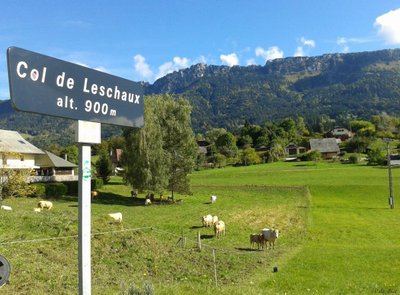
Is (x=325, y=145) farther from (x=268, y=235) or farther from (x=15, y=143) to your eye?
(x=268, y=235)

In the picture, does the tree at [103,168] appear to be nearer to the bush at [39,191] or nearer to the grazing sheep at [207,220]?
the bush at [39,191]

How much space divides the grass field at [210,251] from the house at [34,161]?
34.8ft

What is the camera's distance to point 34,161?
51.5 metres

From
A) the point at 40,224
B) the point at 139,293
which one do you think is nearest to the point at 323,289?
the point at 139,293

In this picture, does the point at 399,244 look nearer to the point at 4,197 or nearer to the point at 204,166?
the point at 4,197

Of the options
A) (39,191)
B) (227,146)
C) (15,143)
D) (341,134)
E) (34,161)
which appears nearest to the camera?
(39,191)

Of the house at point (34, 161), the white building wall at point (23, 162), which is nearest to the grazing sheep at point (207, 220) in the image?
the house at point (34, 161)

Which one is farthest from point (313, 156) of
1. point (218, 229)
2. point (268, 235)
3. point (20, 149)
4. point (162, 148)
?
point (268, 235)

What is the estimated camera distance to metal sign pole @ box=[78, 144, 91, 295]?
3.99m

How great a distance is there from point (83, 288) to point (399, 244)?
23816 millimetres

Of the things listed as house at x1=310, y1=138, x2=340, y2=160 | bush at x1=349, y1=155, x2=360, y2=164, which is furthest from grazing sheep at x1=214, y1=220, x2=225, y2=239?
house at x1=310, y1=138, x2=340, y2=160

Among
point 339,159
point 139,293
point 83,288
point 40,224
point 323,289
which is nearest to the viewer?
point 83,288

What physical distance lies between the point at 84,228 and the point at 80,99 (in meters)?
1.40

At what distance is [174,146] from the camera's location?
45750 mm
